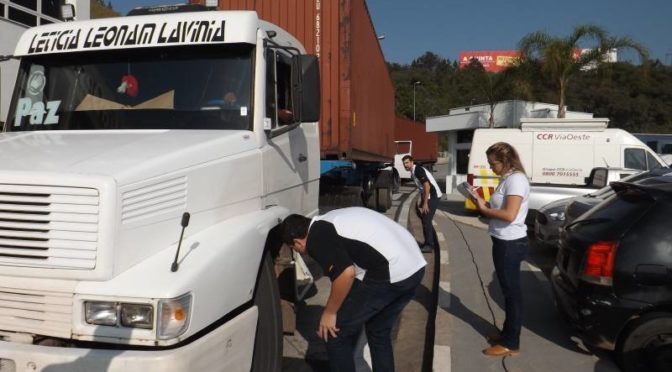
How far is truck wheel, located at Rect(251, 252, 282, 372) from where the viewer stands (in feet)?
11.8

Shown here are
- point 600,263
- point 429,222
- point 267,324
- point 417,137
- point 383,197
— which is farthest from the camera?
point 417,137

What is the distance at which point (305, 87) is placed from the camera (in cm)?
440

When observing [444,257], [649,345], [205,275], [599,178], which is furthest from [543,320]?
[599,178]

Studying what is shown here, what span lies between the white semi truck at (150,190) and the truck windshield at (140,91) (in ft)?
0.04

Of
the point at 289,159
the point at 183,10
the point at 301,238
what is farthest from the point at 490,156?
the point at 183,10

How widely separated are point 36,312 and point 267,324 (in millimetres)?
1410

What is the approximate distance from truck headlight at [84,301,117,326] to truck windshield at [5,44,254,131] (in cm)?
165

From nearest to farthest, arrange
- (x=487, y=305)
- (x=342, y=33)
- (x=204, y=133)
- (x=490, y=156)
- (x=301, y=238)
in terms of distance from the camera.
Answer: (x=301, y=238) < (x=204, y=133) < (x=490, y=156) < (x=487, y=305) < (x=342, y=33)

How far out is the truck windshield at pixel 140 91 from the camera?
4051 mm

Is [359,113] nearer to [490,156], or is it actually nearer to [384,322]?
[490,156]

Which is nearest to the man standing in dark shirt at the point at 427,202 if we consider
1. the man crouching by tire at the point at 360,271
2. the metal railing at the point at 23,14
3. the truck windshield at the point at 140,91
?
the truck windshield at the point at 140,91

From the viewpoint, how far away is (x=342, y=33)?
8.08 meters

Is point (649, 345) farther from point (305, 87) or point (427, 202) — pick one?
point (427, 202)

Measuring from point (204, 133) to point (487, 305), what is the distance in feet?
12.5
